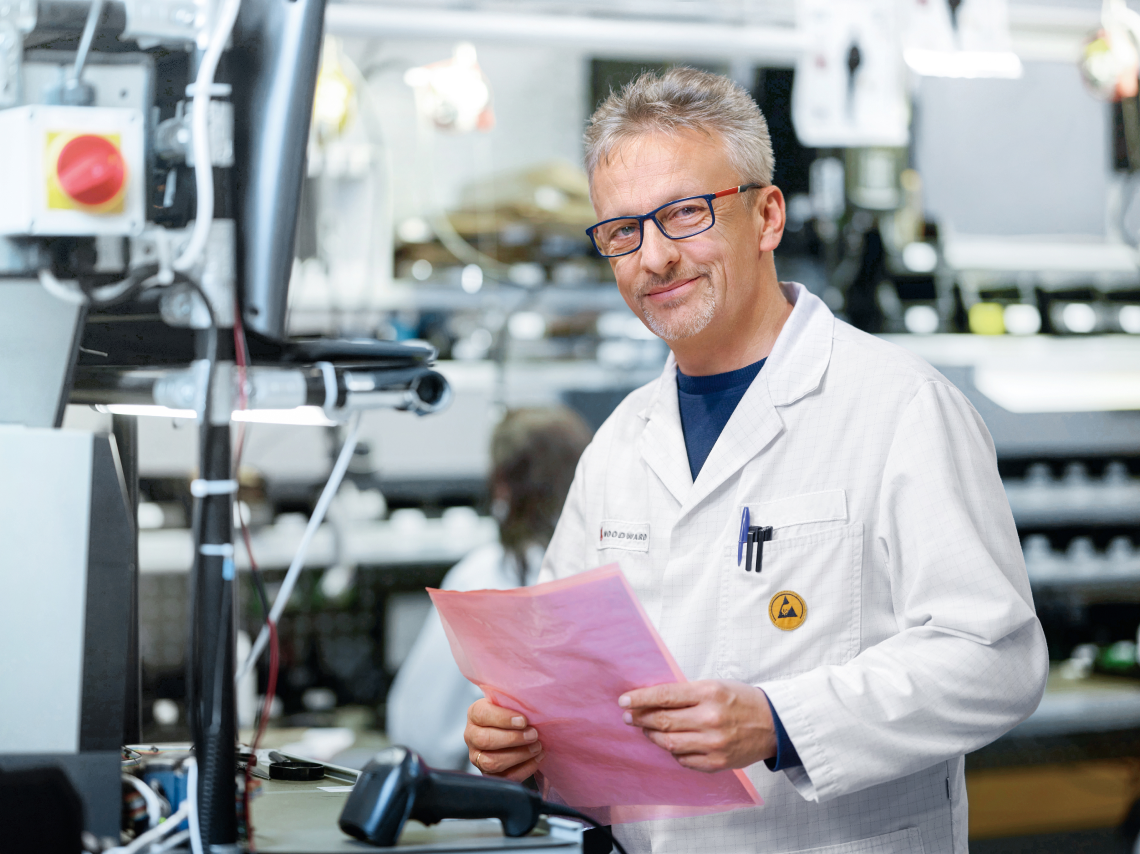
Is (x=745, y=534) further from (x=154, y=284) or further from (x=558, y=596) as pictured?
(x=154, y=284)

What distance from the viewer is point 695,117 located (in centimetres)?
134

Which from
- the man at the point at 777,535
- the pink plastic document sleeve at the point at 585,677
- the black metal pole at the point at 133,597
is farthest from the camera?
the black metal pole at the point at 133,597

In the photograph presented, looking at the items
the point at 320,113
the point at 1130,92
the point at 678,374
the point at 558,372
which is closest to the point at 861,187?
the point at 1130,92

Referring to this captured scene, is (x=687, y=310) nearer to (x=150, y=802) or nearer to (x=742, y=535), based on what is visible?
(x=742, y=535)

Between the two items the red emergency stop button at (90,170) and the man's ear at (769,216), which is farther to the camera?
the man's ear at (769,216)

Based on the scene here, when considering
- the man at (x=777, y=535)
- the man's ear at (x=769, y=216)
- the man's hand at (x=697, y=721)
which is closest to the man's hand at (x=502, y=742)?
the man at (x=777, y=535)

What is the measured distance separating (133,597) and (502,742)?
431 mm

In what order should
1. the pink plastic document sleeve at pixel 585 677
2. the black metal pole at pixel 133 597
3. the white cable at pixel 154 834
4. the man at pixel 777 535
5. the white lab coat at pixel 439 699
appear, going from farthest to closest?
the white lab coat at pixel 439 699 → the black metal pole at pixel 133 597 → the man at pixel 777 535 → the pink plastic document sleeve at pixel 585 677 → the white cable at pixel 154 834

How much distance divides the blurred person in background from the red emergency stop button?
187cm

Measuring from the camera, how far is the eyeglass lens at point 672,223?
1.33 metres

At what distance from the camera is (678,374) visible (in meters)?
Result: 1.54

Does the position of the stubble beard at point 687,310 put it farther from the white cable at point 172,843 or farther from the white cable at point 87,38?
the white cable at point 172,843

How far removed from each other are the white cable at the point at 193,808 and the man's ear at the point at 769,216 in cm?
93

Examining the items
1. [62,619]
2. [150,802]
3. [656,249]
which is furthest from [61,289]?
[656,249]
